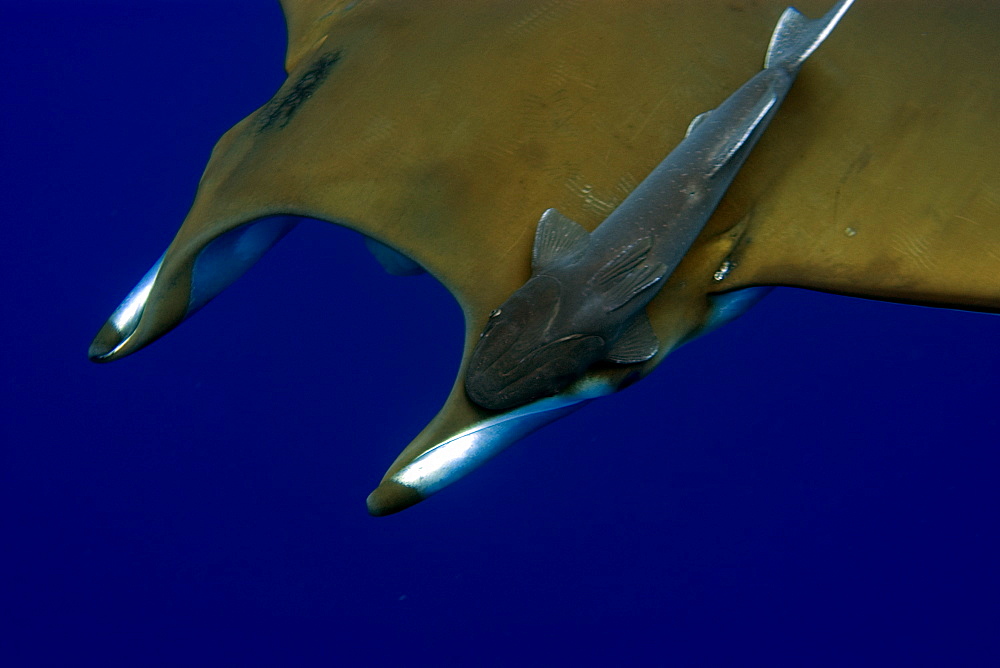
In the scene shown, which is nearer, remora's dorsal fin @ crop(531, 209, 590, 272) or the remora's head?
the remora's head

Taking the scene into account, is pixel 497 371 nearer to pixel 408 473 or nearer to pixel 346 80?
pixel 408 473

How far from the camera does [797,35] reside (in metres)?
1.64

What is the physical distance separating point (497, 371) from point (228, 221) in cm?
66

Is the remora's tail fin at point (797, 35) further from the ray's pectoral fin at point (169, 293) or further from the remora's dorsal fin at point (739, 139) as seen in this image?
the ray's pectoral fin at point (169, 293)

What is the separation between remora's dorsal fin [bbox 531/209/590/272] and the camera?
144 centimetres

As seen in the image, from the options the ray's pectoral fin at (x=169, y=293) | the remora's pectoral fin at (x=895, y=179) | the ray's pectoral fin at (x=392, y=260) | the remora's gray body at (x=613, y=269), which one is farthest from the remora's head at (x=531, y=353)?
the ray's pectoral fin at (x=392, y=260)

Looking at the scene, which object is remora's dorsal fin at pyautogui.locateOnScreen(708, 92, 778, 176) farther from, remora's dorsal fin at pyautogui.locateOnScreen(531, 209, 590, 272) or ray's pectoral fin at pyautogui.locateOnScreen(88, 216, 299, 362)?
ray's pectoral fin at pyautogui.locateOnScreen(88, 216, 299, 362)

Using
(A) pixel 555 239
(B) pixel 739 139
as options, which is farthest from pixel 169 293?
(B) pixel 739 139

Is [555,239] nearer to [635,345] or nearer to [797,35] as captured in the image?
[635,345]

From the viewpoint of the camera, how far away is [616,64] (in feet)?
5.64

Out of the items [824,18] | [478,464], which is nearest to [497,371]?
[478,464]

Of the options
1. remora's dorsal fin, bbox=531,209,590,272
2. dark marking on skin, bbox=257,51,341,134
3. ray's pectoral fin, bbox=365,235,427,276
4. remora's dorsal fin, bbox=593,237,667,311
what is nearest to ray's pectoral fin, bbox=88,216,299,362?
dark marking on skin, bbox=257,51,341,134

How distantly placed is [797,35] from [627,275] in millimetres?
637

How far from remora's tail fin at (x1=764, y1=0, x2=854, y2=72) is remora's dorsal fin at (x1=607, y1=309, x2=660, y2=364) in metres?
0.58
